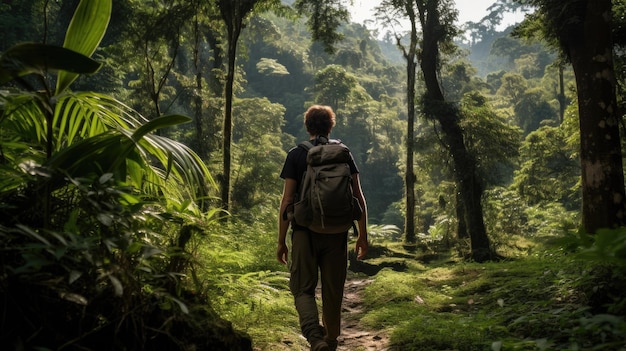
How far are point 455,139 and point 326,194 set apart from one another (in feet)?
29.4

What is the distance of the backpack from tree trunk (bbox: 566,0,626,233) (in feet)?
12.5

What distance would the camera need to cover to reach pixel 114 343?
1.59m

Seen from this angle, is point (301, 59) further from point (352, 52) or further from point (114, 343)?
point (114, 343)

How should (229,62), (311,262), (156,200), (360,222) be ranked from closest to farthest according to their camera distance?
(156,200) → (311,262) → (360,222) → (229,62)

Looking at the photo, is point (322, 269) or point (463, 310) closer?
point (322, 269)

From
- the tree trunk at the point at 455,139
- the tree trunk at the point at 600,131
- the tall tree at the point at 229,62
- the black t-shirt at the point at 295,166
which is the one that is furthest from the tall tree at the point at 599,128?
the tall tree at the point at 229,62

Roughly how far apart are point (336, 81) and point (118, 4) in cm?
2439

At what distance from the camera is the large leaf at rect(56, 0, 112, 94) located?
1.96 m

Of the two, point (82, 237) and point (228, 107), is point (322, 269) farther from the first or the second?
point (228, 107)

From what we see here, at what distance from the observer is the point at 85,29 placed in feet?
6.49

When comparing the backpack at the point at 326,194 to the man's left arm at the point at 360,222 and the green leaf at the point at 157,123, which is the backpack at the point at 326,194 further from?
the green leaf at the point at 157,123

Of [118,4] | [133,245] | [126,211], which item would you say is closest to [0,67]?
[126,211]

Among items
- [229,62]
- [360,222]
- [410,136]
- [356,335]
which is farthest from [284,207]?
[410,136]

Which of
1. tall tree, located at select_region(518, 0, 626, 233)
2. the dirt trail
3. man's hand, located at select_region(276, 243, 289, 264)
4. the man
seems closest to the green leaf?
the man
